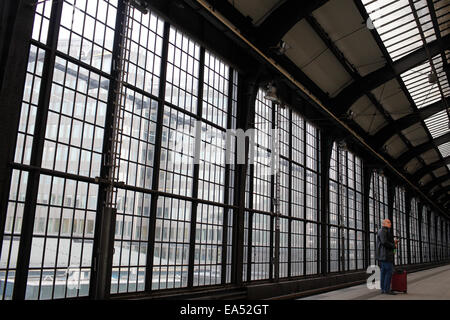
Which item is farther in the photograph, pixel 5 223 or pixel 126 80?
pixel 126 80

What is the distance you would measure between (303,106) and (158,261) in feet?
41.9

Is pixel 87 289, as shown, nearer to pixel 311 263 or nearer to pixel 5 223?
pixel 5 223

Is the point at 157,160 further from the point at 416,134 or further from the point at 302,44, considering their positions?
the point at 416,134

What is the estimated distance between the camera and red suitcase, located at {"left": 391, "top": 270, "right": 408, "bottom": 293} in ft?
45.2

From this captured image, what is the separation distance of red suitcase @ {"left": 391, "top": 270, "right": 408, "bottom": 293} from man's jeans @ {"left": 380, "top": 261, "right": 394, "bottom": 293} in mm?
399

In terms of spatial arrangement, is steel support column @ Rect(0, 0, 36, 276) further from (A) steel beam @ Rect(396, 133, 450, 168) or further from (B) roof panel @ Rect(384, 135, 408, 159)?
(A) steel beam @ Rect(396, 133, 450, 168)

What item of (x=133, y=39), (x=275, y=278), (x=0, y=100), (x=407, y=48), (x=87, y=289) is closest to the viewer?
(x=0, y=100)

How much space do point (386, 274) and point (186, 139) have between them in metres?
7.82

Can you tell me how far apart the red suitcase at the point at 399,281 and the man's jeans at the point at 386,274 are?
399 mm

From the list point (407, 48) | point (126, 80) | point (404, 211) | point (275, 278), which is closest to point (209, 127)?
point (126, 80)

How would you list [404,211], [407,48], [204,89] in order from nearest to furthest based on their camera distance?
1. [204,89]
2. [407,48]
3. [404,211]

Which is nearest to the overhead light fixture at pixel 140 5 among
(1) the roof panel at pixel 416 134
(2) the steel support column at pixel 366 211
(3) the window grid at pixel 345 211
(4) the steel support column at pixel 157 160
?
(4) the steel support column at pixel 157 160

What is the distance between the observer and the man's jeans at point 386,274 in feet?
42.9

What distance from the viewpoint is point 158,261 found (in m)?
11.7
